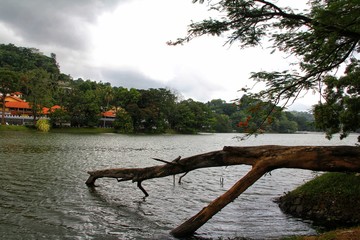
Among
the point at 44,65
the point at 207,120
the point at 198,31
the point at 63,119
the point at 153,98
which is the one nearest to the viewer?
the point at 198,31

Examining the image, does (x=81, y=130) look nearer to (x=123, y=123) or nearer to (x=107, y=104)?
(x=123, y=123)

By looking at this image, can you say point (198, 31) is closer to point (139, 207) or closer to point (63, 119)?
point (139, 207)

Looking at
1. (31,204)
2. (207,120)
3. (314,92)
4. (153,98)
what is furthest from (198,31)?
(207,120)

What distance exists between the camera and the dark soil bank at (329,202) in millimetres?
10252

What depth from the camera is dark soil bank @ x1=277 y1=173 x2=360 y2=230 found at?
33.6ft

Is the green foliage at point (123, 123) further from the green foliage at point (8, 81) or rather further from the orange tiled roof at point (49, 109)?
the green foliage at point (8, 81)

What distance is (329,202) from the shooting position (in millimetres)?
11078

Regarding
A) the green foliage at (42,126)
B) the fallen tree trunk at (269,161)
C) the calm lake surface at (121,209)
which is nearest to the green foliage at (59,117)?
the green foliage at (42,126)

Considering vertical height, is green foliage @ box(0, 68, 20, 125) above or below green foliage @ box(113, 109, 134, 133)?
above

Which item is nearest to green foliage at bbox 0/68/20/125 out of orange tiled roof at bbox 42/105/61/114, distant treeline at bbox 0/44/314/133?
distant treeline at bbox 0/44/314/133

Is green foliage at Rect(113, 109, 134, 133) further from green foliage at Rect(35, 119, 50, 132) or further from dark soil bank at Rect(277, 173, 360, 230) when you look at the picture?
dark soil bank at Rect(277, 173, 360, 230)

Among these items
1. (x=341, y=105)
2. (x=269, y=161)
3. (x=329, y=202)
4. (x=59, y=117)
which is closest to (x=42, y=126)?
(x=59, y=117)

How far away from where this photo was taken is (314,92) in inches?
362

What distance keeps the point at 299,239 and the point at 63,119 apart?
8826 centimetres
